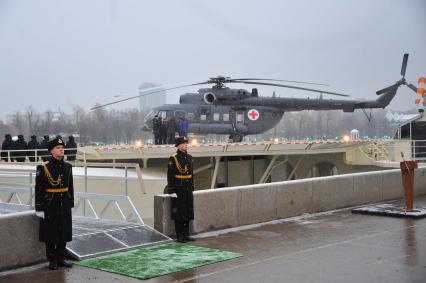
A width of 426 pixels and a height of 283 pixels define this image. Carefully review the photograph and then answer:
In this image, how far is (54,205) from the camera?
23.5ft

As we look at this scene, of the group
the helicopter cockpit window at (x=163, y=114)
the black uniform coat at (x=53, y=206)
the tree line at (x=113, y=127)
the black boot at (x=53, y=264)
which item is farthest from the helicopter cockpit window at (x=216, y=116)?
the tree line at (x=113, y=127)

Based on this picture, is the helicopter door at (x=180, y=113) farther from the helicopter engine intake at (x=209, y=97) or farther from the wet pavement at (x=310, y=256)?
the wet pavement at (x=310, y=256)

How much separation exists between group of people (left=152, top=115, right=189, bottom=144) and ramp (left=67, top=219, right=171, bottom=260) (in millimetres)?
17653

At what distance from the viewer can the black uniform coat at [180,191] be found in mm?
8789

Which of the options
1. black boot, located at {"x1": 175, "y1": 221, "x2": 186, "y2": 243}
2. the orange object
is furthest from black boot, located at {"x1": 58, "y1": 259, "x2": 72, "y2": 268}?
the orange object

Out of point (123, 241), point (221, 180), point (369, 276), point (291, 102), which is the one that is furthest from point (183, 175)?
point (291, 102)

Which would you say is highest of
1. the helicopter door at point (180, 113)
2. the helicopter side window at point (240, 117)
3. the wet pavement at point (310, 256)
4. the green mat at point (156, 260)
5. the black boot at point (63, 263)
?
the helicopter door at point (180, 113)

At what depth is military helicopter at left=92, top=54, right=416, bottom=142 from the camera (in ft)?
103

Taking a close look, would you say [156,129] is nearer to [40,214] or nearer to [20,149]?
[20,149]

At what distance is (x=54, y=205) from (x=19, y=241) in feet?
2.30

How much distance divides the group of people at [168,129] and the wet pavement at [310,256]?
55.2ft

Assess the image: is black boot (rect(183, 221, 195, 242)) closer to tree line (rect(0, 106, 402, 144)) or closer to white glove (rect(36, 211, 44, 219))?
white glove (rect(36, 211, 44, 219))

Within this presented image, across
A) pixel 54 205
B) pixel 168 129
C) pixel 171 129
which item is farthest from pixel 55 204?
pixel 168 129

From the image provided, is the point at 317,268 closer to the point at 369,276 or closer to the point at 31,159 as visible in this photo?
the point at 369,276
